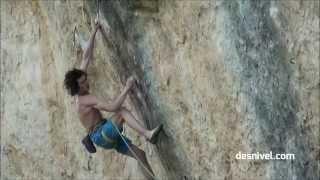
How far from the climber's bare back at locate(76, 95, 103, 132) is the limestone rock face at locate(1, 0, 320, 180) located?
0.53 metres

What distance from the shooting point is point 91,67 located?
10.8 m

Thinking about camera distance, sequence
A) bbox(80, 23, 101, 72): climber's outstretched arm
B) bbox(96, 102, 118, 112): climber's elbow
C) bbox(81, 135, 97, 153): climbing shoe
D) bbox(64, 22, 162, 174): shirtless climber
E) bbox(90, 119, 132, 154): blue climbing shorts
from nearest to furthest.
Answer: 1. bbox(96, 102, 118, 112): climber's elbow
2. bbox(64, 22, 162, 174): shirtless climber
3. bbox(90, 119, 132, 154): blue climbing shorts
4. bbox(80, 23, 101, 72): climber's outstretched arm
5. bbox(81, 135, 97, 153): climbing shoe

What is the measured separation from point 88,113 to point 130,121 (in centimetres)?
53

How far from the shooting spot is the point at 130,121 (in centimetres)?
919

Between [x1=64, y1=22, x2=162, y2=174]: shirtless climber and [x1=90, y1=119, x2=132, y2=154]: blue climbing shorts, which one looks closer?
[x1=64, y1=22, x2=162, y2=174]: shirtless climber

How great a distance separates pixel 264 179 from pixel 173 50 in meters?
1.76

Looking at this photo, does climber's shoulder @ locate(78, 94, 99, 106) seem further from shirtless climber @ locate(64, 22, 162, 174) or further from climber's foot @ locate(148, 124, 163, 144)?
climber's foot @ locate(148, 124, 163, 144)

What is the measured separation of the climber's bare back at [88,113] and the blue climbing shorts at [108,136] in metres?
0.10

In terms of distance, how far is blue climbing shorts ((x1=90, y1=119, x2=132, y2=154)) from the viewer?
9258 millimetres
